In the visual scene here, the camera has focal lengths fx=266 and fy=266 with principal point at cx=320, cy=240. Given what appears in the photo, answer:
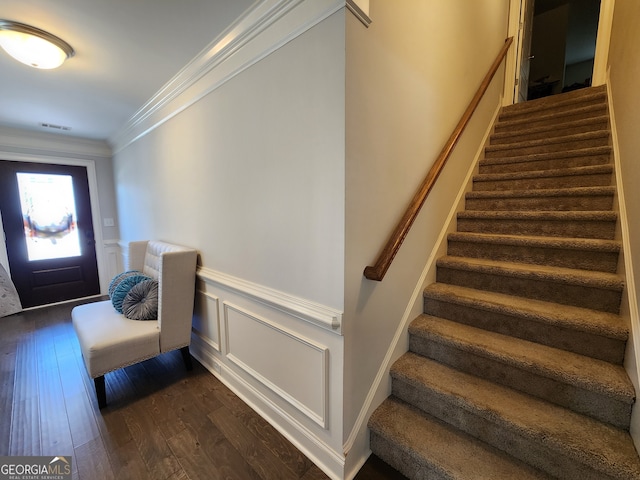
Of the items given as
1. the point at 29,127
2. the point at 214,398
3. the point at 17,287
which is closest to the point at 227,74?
the point at 214,398

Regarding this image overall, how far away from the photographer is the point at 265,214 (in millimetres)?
1528

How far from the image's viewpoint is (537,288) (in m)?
1.64

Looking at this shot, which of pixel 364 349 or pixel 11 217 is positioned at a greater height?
pixel 11 217

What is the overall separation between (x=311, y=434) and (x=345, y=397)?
1.23 ft

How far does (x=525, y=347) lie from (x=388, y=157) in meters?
1.26

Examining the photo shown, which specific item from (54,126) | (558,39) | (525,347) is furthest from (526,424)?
(558,39)

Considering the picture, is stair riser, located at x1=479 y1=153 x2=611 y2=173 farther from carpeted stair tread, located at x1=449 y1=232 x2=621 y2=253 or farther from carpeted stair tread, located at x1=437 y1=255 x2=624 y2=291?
carpeted stair tread, located at x1=437 y1=255 x2=624 y2=291

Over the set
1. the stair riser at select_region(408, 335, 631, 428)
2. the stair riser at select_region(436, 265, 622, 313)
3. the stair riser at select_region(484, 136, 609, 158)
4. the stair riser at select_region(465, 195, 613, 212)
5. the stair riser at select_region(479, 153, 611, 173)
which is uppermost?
the stair riser at select_region(484, 136, 609, 158)

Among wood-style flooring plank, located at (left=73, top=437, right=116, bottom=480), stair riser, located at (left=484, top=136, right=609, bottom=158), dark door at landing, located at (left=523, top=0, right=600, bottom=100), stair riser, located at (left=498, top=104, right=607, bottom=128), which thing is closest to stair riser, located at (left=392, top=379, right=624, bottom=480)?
wood-style flooring plank, located at (left=73, top=437, right=116, bottom=480)

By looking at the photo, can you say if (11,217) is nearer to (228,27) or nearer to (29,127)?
(29,127)

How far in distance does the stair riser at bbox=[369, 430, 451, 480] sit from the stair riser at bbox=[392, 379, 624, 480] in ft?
0.84

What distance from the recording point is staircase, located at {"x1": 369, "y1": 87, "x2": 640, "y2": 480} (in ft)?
3.70

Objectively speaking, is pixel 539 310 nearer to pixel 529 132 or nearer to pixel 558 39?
pixel 529 132

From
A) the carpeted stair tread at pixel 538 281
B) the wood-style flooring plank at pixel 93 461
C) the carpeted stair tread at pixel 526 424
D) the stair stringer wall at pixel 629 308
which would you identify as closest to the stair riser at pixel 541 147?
the stair stringer wall at pixel 629 308
